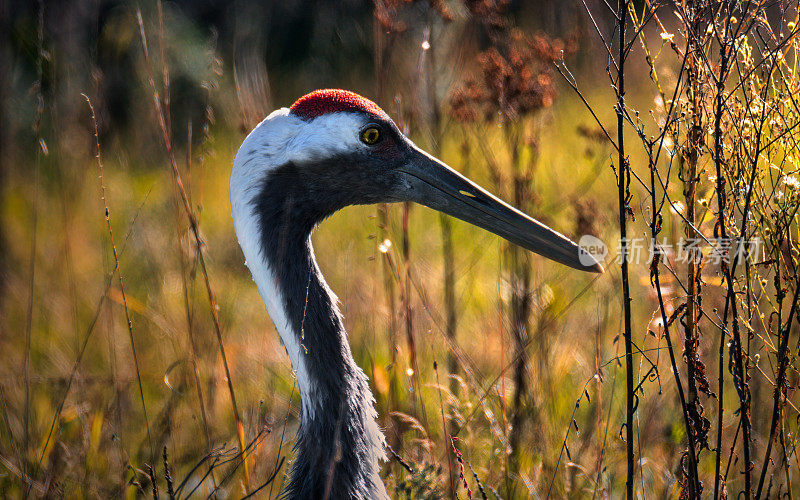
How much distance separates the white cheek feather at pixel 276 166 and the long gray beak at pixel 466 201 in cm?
27

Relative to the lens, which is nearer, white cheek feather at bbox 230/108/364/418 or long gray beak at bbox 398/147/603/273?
white cheek feather at bbox 230/108/364/418

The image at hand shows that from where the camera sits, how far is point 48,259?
4.52 metres

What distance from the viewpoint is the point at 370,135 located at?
2.27 metres

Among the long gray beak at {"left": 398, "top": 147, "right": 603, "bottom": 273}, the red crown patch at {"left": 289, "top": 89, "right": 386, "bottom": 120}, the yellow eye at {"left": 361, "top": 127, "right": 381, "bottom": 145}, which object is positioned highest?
the red crown patch at {"left": 289, "top": 89, "right": 386, "bottom": 120}

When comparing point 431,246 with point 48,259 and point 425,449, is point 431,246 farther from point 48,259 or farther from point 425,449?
point 48,259

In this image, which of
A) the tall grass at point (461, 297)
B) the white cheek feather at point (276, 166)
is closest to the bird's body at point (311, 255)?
the white cheek feather at point (276, 166)

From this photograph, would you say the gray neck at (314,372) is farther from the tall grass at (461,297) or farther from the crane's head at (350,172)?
the tall grass at (461,297)

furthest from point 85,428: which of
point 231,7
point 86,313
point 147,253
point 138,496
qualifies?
point 231,7

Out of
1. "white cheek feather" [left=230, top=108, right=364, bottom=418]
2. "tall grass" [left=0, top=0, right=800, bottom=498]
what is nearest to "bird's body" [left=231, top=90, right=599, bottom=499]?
"white cheek feather" [left=230, top=108, right=364, bottom=418]

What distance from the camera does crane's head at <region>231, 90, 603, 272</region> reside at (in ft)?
7.17

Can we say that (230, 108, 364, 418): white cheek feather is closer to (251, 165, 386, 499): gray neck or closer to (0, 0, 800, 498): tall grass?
(251, 165, 386, 499): gray neck

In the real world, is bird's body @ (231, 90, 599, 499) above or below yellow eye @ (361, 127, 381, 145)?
below

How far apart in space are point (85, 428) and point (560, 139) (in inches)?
156

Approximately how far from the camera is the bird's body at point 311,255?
2.18m
